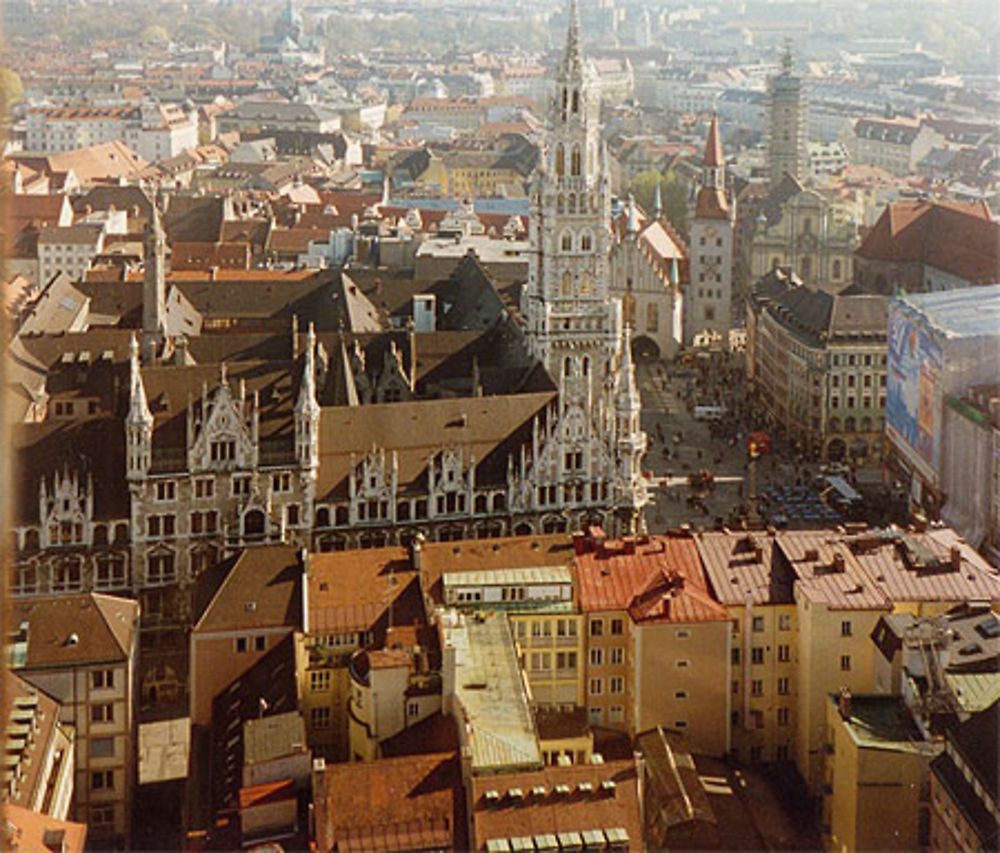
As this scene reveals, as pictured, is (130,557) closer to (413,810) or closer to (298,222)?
(413,810)

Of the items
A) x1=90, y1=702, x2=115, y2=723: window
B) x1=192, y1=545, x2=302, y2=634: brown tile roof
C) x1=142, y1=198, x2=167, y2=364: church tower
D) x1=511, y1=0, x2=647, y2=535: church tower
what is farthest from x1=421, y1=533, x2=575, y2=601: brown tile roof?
x1=142, y1=198, x2=167, y2=364: church tower

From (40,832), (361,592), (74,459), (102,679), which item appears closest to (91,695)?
(102,679)

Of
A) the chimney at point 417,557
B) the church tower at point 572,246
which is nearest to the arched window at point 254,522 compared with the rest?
the chimney at point 417,557

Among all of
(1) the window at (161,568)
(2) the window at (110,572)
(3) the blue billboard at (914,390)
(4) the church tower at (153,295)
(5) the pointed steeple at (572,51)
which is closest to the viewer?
(2) the window at (110,572)

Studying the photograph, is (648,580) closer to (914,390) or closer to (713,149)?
(914,390)

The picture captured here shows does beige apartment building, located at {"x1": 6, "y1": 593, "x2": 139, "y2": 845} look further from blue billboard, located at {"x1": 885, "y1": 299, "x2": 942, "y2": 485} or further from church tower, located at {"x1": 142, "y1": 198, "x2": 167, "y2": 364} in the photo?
blue billboard, located at {"x1": 885, "y1": 299, "x2": 942, "y2": 485}

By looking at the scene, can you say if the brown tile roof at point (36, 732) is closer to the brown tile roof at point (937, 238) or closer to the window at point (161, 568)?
the window at point (161, 568)
